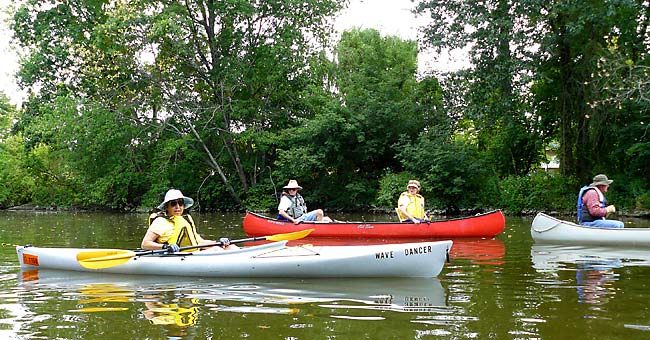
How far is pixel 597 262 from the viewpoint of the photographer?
9.02 metres

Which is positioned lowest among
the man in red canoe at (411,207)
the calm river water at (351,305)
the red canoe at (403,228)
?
the calm river water at (351,305)

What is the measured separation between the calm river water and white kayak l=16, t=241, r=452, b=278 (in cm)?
12

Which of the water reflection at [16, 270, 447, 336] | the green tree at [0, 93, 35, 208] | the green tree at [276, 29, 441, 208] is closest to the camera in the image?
the water reflection at [16, 270, 447, 336]

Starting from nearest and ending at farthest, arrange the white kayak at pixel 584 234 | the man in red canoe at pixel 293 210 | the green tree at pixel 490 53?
1. the white kayak at pixel 584 234
2. the man in red canoe at pixel 293 210
3. the green tree at pixel 490 53

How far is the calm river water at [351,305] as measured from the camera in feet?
16.8

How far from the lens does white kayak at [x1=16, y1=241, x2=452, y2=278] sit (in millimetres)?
7387

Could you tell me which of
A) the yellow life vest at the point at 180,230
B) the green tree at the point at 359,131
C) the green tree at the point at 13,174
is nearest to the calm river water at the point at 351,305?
the yellow life vest at the point at 180,230

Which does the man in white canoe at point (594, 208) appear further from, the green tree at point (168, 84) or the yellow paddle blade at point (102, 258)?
the green tree at point (168, 84)

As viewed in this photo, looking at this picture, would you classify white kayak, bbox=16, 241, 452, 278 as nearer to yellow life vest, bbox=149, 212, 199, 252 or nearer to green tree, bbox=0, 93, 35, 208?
yellow life vest, bbox=149, 212, 199, 252

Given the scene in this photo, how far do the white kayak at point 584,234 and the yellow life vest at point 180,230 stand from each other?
6389 mm

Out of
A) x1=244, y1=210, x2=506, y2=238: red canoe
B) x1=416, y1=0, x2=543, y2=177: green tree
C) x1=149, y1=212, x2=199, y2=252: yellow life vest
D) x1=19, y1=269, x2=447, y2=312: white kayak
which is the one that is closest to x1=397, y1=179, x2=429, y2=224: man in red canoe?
x1=244, y1=210, x2=506, y2=238: red canoe

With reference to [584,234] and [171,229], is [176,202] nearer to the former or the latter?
[171,229]

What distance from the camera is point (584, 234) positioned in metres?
11.0

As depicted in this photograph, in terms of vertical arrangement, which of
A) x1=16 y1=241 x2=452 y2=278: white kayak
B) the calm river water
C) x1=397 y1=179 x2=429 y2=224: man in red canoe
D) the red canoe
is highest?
x1=397 y1=179 x2=429 y2=224: man in red canoe
